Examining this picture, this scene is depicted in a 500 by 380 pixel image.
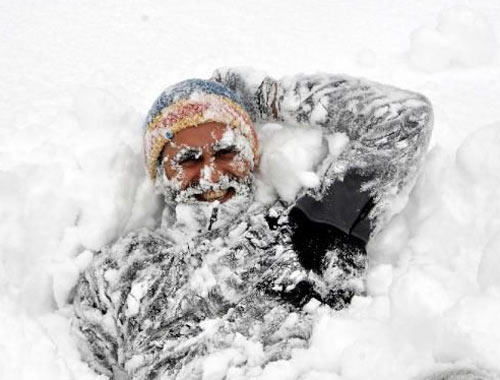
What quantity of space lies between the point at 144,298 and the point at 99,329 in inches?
7.3

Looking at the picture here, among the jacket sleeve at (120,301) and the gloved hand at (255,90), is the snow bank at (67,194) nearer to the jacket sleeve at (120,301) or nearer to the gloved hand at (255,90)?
the jacket sleeve at (120,301)

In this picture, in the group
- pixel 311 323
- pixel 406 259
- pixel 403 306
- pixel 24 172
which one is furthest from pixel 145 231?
pixel 403 306

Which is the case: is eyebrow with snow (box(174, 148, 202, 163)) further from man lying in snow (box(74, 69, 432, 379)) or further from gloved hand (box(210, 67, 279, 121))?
gloved hand (box(210, 67, 279, 121))

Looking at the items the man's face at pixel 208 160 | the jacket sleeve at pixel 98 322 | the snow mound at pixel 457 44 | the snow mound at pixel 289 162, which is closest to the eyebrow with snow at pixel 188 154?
the man's face at pixel 208 160

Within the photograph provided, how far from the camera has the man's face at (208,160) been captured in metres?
1.93

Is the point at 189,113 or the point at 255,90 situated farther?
the point at 255,90

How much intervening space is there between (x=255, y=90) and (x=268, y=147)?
0.21 metres

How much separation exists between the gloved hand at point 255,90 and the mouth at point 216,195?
1.14 ft

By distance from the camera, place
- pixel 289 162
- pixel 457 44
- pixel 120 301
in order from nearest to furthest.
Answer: pixel 120 301 → pixel 289 162 → pixel 457 44

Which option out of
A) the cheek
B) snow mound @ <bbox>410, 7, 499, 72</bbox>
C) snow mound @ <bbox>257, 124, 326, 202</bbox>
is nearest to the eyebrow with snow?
the cheek

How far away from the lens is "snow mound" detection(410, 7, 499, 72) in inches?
98.0

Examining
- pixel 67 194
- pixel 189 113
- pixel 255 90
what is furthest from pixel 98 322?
pixel 255 90

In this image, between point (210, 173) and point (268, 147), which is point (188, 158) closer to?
point (210, 173)

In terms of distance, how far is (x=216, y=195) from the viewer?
1.96 meters
